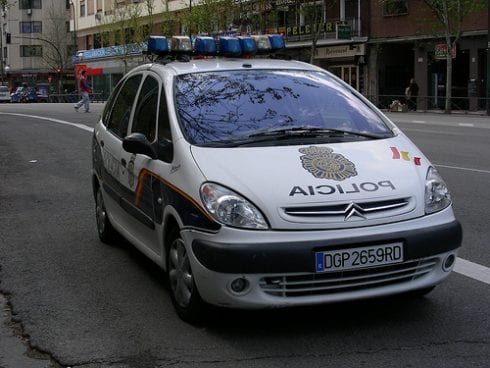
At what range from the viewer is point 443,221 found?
14.6ft

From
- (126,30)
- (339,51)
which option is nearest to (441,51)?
(339,51)

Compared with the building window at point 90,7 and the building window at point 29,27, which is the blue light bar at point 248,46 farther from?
the building window at point 29,27

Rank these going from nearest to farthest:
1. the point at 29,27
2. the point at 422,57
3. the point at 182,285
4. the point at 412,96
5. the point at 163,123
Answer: the point at 182,285, the point at 163,123, the point at 412,96, the point at 422,57, the point at 29,27

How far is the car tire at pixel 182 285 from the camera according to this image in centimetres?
447

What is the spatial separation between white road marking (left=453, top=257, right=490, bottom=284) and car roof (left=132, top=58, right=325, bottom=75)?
1976mm

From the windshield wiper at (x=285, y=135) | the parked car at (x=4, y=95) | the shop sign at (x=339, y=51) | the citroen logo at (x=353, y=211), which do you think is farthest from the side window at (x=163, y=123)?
the parked car at (x=4, y=95)

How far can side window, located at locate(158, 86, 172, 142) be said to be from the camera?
16.6 feet

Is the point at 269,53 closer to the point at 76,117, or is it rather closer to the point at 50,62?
the point at 76,117

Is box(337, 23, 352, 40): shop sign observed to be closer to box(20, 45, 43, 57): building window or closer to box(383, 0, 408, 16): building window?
box(383, 0, 408, 16): building window

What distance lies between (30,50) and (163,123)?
3474 inches

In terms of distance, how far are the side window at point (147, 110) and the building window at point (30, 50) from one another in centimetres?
8610

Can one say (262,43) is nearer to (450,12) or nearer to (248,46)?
(248,46)

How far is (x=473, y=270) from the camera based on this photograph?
18.6 feet

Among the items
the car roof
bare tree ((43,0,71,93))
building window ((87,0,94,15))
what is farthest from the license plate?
bare tree ((43,0,71,93))
